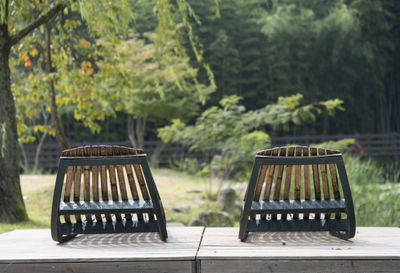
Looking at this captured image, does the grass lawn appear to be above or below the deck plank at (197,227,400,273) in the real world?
below

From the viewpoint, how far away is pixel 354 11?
16.4 metres

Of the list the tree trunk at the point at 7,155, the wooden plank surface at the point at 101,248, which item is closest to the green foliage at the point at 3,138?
the tree trunk at the point at 7,155

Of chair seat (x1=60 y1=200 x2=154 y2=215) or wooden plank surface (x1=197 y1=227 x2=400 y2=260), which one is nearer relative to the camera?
wooden plank surface (x1=197 y1=227 x2=400 y2=260)

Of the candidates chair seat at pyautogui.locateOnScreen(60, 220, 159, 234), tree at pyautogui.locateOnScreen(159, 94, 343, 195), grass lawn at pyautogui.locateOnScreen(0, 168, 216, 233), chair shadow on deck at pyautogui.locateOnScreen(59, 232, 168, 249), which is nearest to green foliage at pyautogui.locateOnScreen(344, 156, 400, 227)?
tree at pyautogui.locateOnScreen(159, 94, 343, 195)

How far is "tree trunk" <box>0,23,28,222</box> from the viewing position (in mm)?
4836

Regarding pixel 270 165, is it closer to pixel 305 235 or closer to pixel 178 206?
pixel 305 235

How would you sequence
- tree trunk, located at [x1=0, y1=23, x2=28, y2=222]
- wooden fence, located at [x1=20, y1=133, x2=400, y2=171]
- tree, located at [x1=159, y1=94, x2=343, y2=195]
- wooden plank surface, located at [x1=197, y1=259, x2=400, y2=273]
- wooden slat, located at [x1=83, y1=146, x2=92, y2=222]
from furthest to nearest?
1. wooden fence, located at [x1=20, y1=133, x2=400, y2=171]
2. tree, located at [x1=159, y1=94, x2=343, y2=195]
3. tree trunk, located at [x1=0, y1=23, x2=28, y2=222]
4. wooden slat, located at [x1=83, y1=146, x2=92, y2=222]
5. wooden plank surface, located at [x1=197, y1=259, x2=400, y2=273]

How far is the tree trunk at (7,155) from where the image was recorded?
4.84m

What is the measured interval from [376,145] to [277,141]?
3650 mm

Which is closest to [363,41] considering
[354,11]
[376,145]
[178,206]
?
[354,11]

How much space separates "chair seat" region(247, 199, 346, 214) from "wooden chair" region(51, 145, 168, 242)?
525 mm

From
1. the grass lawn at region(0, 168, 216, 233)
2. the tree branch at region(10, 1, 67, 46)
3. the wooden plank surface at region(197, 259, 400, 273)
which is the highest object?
the tree branch at region(10, 1, 67, 46)

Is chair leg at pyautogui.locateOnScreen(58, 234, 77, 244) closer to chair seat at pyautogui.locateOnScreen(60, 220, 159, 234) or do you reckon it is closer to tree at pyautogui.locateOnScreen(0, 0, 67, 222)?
chair seat at pyautogui.locateOnScreen(60, 220, 159, 234)

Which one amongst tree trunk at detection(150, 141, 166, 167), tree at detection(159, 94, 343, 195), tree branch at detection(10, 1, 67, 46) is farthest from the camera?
tree trunk at detection(150, 141, 166, 167)
